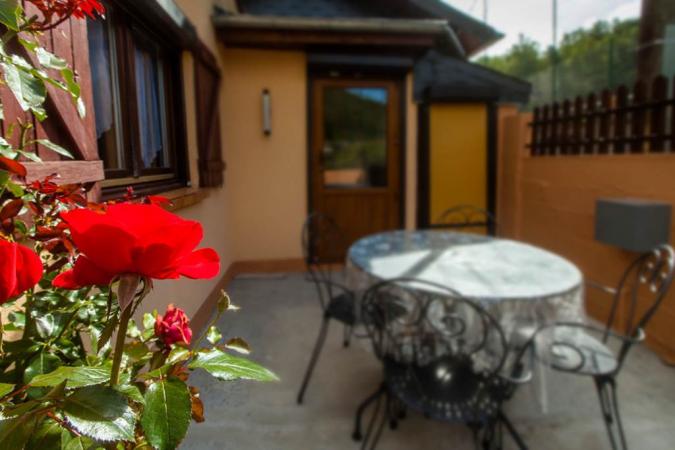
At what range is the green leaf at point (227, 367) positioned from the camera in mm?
344

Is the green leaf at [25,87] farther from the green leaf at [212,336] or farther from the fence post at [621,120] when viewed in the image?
the fence post at [621,120]

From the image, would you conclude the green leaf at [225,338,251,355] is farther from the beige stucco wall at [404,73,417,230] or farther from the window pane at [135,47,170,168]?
the beige stucco wall at [404,73,417,230]

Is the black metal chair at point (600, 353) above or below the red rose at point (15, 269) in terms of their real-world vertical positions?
below

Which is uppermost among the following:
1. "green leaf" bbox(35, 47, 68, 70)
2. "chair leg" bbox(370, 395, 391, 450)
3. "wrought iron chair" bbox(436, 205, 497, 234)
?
"green leaf" bbox(35, 47, 68, 70)

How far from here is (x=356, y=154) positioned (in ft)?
14.0

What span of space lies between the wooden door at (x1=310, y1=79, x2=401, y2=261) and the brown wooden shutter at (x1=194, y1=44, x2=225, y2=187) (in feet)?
10.6

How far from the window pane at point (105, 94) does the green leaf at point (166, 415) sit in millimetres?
222

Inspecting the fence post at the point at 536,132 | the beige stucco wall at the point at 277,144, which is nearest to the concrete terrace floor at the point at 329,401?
the beige stucco wall at the point at 277,144

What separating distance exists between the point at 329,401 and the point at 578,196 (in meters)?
2.67

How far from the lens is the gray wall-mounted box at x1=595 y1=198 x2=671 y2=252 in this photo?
8.20ft

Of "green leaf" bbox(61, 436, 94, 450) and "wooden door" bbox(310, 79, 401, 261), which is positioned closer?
"green leaf" bbox(61, 436, 94, 450)

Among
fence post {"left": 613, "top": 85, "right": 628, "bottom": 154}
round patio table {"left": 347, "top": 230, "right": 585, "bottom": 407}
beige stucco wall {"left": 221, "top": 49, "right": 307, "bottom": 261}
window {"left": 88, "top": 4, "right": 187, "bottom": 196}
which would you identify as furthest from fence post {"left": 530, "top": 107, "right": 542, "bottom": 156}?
window {"left": 88, "top": 4, "right": 187, "bottom": 196}

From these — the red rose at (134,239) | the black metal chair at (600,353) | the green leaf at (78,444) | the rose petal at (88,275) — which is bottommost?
the black metal chair at (600,353)

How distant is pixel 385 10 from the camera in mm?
4812
